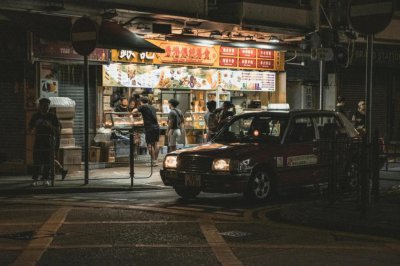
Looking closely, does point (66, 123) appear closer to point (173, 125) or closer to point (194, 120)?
point (173, 125)

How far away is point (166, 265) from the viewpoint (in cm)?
703

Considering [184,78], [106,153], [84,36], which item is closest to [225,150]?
[84,36]

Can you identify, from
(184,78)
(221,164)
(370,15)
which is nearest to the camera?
(370,15)

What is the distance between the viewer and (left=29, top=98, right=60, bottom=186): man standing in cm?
1387

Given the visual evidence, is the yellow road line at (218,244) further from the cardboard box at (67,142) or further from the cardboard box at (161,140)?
the cardboard box at (161,140)

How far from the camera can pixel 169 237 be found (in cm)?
855

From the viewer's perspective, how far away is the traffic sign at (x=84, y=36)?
13328 mm

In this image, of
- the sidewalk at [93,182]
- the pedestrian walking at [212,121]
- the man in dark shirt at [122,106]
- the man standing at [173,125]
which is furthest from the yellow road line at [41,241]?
the man in dark shirt at [122,106]

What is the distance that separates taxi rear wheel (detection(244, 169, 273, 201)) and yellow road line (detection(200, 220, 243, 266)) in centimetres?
198

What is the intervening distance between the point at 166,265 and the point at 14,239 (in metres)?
2.31

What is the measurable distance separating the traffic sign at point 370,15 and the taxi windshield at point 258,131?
313 centimetres

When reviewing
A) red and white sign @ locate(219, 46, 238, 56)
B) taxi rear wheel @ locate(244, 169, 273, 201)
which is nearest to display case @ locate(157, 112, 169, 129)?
red and white sign @ locate(219, 46, 238, 56)

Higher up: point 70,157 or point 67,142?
point 67,142

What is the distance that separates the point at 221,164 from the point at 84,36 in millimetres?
4128
